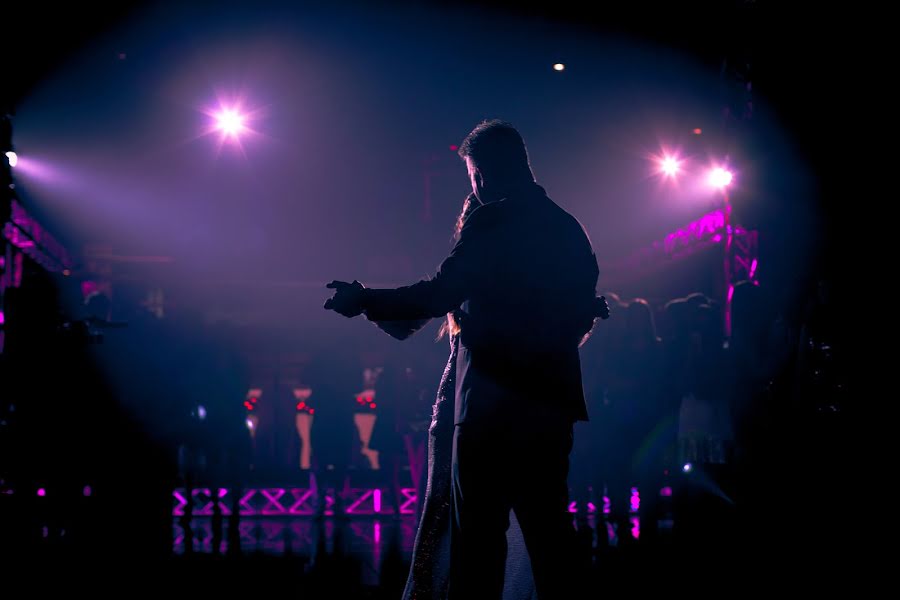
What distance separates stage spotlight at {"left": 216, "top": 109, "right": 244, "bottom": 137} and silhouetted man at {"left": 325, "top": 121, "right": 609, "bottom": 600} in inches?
424

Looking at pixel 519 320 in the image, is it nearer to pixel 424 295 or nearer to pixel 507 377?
pixel 507 377

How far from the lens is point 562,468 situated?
8.59 ft

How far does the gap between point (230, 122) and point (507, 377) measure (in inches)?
446

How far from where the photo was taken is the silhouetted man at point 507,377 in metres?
2.55

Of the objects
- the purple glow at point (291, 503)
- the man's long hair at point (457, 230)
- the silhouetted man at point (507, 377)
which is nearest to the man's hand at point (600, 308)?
the silhouetted man at point (507, 377)

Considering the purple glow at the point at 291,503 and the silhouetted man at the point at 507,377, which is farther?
the purple glow at the point at 291,503

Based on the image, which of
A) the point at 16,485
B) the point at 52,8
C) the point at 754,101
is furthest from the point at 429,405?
the point at 52,8

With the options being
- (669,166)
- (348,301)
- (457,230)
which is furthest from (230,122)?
(348,301)

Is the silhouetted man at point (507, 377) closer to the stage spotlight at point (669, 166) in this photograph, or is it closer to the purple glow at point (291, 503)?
the purple glow at point (291, 503)

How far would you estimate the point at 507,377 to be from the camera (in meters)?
2.58

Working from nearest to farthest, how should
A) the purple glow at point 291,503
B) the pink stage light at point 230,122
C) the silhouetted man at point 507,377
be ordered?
the silhouetted man at point 507,377
the purple glow at point 291,503
the pink stage light at point 230,122

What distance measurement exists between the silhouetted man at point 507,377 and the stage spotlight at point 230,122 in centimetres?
1078

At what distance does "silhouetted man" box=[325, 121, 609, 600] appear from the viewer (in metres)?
2.55

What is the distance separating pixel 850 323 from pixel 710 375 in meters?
1.97
